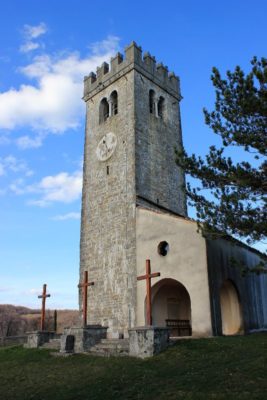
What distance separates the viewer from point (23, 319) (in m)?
41.1

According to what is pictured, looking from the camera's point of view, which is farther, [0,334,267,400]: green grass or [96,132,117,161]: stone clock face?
[96,132,117,161]: stone clock face

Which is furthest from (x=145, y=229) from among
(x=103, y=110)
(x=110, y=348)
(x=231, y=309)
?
(x=103, y=110)

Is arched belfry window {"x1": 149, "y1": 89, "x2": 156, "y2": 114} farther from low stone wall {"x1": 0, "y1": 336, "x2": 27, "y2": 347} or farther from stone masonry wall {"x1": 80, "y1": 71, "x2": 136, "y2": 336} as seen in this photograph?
low stone wall {"x1": 0, "y1": 336, "x2": 27, "y2": 347}

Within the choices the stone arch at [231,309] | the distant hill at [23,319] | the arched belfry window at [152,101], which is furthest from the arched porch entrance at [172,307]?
the distant hill at [23,319]

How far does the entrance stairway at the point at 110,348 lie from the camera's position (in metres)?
13.3

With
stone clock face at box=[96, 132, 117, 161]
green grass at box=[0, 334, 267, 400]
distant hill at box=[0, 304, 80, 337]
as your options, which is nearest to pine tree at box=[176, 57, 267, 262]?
green grass at box=[0, 334, 267, 400]

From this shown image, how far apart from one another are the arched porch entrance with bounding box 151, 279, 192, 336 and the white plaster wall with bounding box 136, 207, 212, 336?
1.01m

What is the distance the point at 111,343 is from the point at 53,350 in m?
2.90

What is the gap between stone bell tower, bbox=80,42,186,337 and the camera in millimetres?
19547

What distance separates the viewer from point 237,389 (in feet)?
25.4

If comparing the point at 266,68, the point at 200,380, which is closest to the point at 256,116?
the point at 266,68

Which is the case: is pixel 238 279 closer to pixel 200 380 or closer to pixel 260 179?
pixel 260 179

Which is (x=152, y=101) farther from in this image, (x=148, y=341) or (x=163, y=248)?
(x=148, y=341)

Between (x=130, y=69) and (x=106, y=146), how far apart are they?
4809 mm
